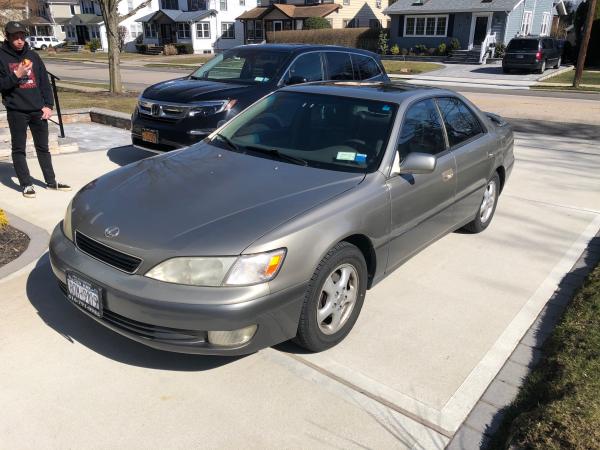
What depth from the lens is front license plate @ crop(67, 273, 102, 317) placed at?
2844 mm

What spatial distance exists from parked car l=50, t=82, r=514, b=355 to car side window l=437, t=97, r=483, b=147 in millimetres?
28

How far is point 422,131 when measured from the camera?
13.4 ft

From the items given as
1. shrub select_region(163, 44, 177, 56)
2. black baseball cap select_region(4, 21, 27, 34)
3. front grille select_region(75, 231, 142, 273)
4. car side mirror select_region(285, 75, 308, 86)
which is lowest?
shrub select_region(163, 44, 177, 56)

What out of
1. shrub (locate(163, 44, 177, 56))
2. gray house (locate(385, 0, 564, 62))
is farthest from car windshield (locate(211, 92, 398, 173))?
shrub (locate(163, 44, 177, 56))

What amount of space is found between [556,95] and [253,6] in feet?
136

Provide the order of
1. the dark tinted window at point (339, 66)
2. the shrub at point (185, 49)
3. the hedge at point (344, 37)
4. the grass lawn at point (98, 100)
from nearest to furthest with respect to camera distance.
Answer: the dark tinted window at point (339, 66) → the grass lawn at point (98, 100) → the hedge at point (344, 37) → the shrub at point (185, 49)

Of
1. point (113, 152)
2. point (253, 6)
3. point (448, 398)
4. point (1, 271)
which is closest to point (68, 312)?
point (1, 271)

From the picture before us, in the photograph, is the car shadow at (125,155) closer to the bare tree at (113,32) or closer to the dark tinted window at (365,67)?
the dark tinted window at (365,67)

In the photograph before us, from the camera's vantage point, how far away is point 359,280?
3.34 m

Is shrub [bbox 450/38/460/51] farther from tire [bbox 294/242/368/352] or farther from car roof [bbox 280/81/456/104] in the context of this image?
tire [bbox 294/242/368/352]

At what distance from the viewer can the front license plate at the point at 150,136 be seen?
22.1 ft

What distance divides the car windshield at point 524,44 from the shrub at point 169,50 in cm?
3232

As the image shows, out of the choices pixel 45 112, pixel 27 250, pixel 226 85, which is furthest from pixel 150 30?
pixel 27 250

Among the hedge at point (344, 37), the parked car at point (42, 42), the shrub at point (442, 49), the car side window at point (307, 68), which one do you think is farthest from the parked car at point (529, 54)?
the parked car at point (42, 42)
